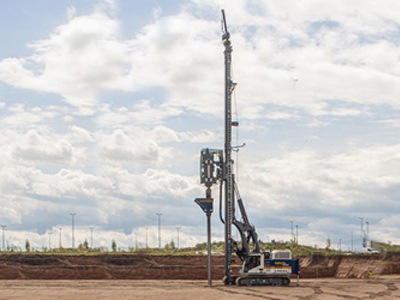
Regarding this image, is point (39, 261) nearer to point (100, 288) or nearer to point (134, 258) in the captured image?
point (134, 258)

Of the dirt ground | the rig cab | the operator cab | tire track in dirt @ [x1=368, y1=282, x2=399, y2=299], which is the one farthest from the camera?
the operator cab

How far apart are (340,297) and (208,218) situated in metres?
13.1

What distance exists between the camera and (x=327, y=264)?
80188 millimetres

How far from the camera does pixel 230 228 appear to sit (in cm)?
5384

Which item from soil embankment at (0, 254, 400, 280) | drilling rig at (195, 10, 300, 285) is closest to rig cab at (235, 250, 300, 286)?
drilling rig at (195, 10, 300, 285)

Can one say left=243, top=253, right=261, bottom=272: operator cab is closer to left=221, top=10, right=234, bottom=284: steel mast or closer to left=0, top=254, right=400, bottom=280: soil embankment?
left=221, top=10, right=234, bottom=284: steel mast

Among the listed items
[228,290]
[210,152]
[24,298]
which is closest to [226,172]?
[210,152]

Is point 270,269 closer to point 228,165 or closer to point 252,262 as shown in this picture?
point 252,262

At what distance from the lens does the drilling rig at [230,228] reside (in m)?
50.9

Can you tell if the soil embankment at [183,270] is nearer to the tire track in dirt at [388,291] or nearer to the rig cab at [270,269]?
the tire track in dirt at [388,291]

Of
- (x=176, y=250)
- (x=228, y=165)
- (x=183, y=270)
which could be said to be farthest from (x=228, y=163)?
(x=176, y=250)

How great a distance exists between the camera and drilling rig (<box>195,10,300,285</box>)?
50906mm

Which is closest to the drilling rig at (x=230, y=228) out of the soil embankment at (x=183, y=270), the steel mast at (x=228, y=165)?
the steel mast at (x=228, y=165)

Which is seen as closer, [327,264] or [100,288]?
[100,288]
